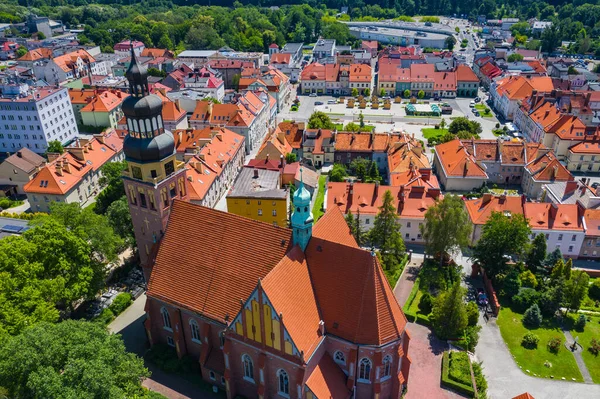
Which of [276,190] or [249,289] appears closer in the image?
[249,289]

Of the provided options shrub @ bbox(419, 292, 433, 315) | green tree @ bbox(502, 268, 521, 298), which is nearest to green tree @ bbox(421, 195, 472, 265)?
green tree @ bbox(502, 268, 521, 298)

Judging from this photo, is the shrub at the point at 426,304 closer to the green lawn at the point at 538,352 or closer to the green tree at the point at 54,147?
the green lawn at the point at 538,352

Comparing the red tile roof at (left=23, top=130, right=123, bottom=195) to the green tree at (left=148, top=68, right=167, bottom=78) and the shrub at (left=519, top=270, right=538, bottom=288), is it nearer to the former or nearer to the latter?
the green tree at (left=148, top=68, right=167, bottom=78)

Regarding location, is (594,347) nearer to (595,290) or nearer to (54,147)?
(595,290)

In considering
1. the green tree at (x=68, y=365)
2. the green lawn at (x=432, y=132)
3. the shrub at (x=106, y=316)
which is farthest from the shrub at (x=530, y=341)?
the green lawn at (x=432, y=132)

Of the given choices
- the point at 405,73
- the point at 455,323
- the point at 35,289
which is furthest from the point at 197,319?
the point at 405,73

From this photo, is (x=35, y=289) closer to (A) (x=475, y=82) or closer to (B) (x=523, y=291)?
(B) (x=523, y=291)
